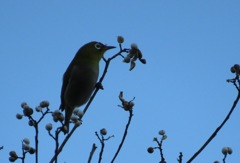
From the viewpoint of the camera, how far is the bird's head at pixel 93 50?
5113 mm

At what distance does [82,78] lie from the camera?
16.6 ft

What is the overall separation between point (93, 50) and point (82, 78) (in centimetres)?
44

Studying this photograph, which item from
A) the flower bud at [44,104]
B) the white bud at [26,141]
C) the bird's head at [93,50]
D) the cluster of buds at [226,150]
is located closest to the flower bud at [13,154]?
the white bud at [26,141]

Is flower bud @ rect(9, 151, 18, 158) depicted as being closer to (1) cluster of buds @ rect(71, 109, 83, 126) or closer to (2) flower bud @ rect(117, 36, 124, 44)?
(1) cluster of buds @ rect(71, 109, 83, 126)

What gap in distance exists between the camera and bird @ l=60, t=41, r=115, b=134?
5.03 meters

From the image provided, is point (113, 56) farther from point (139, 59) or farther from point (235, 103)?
point (235, 103)

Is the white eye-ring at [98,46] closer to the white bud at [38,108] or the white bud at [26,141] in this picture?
the white bud at [38,108]

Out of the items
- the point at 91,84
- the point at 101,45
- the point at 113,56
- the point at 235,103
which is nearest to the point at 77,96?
the point at 91,84

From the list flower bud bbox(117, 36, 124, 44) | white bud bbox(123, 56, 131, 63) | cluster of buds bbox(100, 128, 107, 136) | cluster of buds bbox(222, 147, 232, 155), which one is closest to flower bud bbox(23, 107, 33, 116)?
cluster of buds bbox(100, 128, 107, 136)

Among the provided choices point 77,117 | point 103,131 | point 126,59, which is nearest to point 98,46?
point 126,59

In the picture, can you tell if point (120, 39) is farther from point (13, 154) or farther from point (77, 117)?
point (13, 154)

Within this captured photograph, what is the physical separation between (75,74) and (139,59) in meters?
1.81

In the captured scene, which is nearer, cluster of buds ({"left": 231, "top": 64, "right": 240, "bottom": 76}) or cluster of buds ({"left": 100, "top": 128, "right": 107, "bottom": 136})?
cluster of buds ({"left": 231, "top": 64, "right": 240, "bottom": 76})

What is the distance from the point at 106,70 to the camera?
11.0 feet
